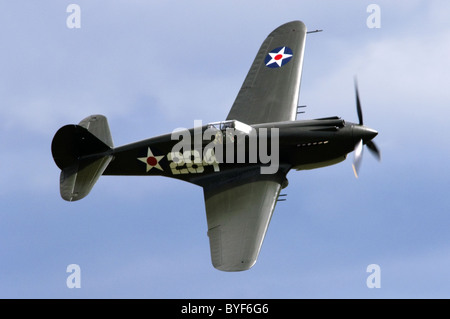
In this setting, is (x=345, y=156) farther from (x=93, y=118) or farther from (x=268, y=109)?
(x=93, y=118)

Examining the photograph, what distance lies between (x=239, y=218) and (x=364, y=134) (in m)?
4.17

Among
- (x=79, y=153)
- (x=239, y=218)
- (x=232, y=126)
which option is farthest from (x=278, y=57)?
(x=79, y=153)

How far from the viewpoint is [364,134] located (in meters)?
24.3

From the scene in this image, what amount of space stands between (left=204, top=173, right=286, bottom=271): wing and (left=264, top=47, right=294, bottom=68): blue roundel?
483 cm

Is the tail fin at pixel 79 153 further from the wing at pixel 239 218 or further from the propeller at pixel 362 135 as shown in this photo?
the propeller at pixel 362 135

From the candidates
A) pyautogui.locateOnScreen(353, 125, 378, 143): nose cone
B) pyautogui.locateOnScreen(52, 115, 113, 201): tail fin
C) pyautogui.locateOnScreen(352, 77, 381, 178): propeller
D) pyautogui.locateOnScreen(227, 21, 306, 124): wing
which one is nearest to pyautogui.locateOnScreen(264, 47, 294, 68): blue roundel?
pyautogui.locateOnScreen(227, 21, 306, 124): wing

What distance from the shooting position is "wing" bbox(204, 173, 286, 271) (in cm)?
2216

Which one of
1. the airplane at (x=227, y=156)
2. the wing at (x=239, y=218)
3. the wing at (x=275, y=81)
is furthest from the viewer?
the wing at (x=275, y=81)

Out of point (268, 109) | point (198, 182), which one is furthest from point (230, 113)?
point (198, 182)

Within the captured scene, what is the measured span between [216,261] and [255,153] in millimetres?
3883

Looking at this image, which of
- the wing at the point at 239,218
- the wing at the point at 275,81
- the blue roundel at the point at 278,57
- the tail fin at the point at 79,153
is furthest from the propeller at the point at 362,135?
the tail fin at the point at 79,153

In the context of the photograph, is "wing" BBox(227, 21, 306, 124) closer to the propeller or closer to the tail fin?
the propeller

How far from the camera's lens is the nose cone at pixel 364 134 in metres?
24.3

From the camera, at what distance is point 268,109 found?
87.4 feet
